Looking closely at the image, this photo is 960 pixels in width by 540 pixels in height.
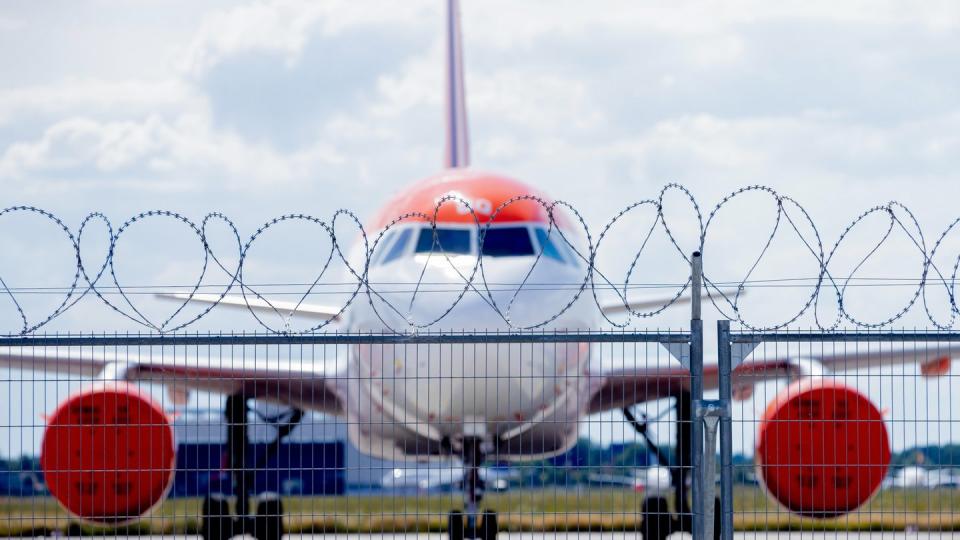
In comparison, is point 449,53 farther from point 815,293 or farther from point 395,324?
point 815,293

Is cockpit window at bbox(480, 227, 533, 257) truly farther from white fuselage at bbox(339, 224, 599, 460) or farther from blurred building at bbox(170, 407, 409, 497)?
blurred building at bbox(170, 407, 409, 497)

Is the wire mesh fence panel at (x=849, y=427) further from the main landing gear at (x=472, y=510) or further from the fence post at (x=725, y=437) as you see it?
the main landing gear at (x=472, y=510)

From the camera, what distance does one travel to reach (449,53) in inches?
920

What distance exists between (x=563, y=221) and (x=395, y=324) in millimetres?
3011

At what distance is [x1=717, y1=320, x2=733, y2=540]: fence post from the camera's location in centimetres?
666

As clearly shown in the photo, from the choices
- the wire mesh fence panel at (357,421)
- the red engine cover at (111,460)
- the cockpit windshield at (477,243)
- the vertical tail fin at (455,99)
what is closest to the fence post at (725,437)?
the wire mesh fence panel at (357,421)

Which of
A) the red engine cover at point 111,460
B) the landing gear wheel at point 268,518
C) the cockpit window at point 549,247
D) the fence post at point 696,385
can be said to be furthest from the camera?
the cockpit window at point 549,247

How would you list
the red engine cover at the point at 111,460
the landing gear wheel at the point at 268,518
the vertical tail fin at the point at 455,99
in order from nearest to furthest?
1. the landing gear wheel at the point at 268,518
2. the red engine cover at the point at 111,460
3. the vertical tail fin at the point at 455,99

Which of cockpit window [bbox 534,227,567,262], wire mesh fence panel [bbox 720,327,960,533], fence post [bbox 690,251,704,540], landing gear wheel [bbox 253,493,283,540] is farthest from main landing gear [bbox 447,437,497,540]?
cockpit window [bbox 534,227,567,262]

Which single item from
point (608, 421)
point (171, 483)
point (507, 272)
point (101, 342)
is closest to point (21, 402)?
point (101, 342)

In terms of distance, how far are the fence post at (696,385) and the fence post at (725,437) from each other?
0.35 ft

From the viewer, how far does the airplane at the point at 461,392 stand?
31.9 ft

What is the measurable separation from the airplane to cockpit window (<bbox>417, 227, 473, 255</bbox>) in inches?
0.6

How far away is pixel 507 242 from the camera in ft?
40.8
